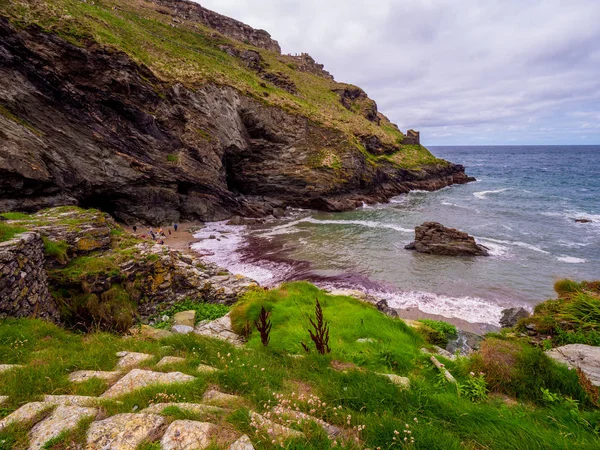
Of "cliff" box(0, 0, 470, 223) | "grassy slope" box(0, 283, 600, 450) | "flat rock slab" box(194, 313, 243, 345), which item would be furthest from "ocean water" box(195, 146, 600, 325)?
"grassy slope" box(0, 283, 600, 450)

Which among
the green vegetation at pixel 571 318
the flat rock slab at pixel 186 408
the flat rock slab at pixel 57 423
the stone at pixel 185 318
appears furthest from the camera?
the stone at pixel 185 318

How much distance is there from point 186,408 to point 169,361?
1.88 meters

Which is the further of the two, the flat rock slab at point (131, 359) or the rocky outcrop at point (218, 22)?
the rocky outcrop at point (218, 22)

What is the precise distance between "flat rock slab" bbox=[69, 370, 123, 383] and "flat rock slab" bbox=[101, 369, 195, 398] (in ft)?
0.75

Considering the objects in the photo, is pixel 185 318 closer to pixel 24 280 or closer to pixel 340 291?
pixel 24 280

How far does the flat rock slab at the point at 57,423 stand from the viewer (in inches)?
120

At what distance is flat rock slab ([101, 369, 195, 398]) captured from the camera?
13.7ft

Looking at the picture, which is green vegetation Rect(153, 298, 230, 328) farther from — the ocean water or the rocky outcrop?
the rocky outcrop

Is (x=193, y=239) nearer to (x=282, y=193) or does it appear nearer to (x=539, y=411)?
(x=282, y=193)

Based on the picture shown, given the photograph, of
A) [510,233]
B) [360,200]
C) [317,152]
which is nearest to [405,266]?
[510,233]

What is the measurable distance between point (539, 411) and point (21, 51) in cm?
4274

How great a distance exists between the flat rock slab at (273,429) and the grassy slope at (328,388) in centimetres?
9

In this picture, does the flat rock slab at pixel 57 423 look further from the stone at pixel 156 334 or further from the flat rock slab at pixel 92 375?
the stone at pixel 156 334

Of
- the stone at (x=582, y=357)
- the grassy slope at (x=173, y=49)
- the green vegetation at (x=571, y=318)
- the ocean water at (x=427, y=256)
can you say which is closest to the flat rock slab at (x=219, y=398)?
the stone at (x=582, y=357)
